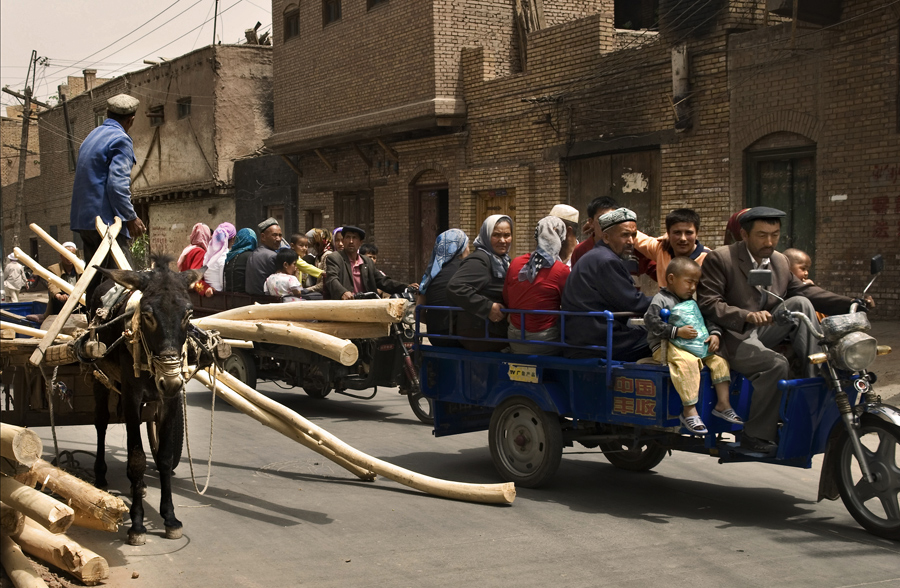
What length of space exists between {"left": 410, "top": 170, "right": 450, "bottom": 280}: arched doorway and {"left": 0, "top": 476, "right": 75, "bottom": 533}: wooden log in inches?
763

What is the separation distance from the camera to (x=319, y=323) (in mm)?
7180

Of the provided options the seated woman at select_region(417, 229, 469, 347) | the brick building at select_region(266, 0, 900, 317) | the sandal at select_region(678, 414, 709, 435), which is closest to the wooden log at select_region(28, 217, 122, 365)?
the seated woman at select_region(417, 229, 469, 347)

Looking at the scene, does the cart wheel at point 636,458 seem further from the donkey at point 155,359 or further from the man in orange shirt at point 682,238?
the donkey at point 155,359

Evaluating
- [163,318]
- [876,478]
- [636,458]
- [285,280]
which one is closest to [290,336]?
[163,318]

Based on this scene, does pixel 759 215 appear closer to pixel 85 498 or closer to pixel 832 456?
pixel 832 456

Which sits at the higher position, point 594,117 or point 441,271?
point 594,117

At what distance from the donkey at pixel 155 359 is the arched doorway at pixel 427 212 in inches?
699

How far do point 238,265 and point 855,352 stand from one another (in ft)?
28.6

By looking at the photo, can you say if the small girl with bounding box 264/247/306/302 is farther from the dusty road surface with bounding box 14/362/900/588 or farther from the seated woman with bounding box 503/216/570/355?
the seated woman with bounding box 503/216/570/355

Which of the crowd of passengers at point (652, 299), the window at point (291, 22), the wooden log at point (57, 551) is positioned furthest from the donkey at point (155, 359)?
the window at point (291, 22)

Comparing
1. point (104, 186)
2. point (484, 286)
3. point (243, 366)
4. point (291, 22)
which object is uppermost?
point (291, 22)

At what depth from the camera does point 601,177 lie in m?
18.8

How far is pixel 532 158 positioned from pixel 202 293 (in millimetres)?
9856

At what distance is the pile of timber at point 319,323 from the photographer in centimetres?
662
